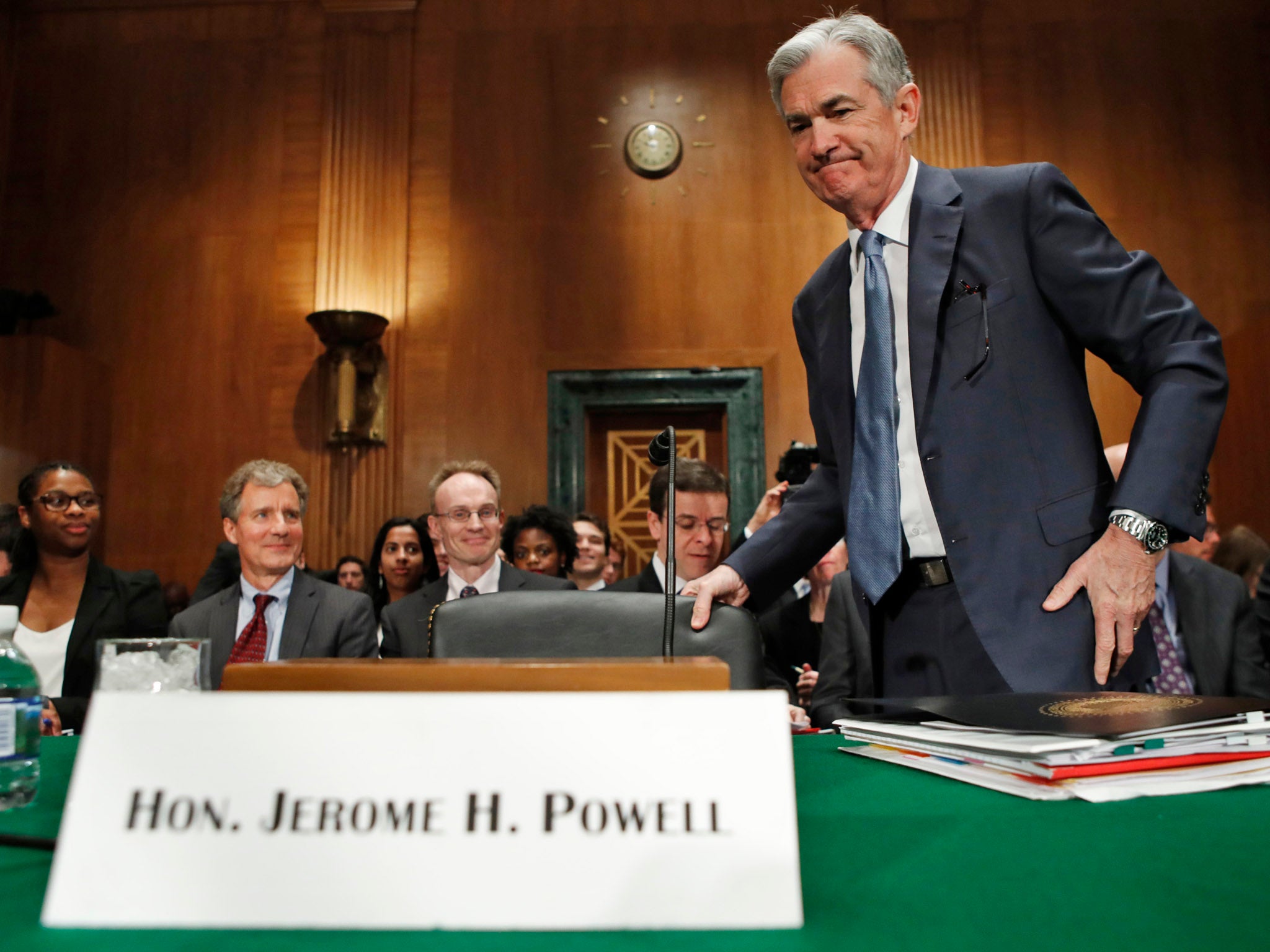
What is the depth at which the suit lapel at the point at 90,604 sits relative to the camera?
3.21 m

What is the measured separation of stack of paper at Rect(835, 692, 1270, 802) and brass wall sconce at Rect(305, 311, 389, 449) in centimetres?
500

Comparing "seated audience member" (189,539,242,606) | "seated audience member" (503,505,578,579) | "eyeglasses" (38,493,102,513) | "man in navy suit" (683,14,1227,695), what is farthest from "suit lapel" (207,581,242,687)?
"man in navy suit" (683,14,1227,695)

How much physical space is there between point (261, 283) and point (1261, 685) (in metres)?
5.31

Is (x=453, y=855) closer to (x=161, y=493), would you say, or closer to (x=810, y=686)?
(x=810, y=686)

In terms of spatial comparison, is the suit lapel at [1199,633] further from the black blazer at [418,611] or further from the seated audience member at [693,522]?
the black blazer at [418,611]

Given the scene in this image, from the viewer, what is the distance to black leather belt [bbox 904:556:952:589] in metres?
1.34

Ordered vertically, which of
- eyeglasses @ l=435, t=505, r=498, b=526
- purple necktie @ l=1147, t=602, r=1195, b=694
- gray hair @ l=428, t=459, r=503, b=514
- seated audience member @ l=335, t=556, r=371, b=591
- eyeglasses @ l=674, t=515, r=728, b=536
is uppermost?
gray hair @ l=428, t=459, r=503, b=514

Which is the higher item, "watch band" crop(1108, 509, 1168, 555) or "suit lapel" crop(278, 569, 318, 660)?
"watch band" crop(1108, 509, 1168, 555)

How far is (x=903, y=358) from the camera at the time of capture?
1.42m

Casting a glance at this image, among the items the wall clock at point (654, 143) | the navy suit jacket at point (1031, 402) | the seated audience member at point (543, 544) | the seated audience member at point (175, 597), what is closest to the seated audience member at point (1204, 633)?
the navy suit jacket at point (1031, 402)

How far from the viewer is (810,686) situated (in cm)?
303

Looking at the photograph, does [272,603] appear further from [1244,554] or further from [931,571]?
[1244,554]

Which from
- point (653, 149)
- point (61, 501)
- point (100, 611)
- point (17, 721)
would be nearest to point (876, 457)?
point (17, 721)

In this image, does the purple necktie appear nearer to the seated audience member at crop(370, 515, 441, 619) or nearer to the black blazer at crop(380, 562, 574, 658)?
the black blazer at crop(380, 562, 574, 658)
